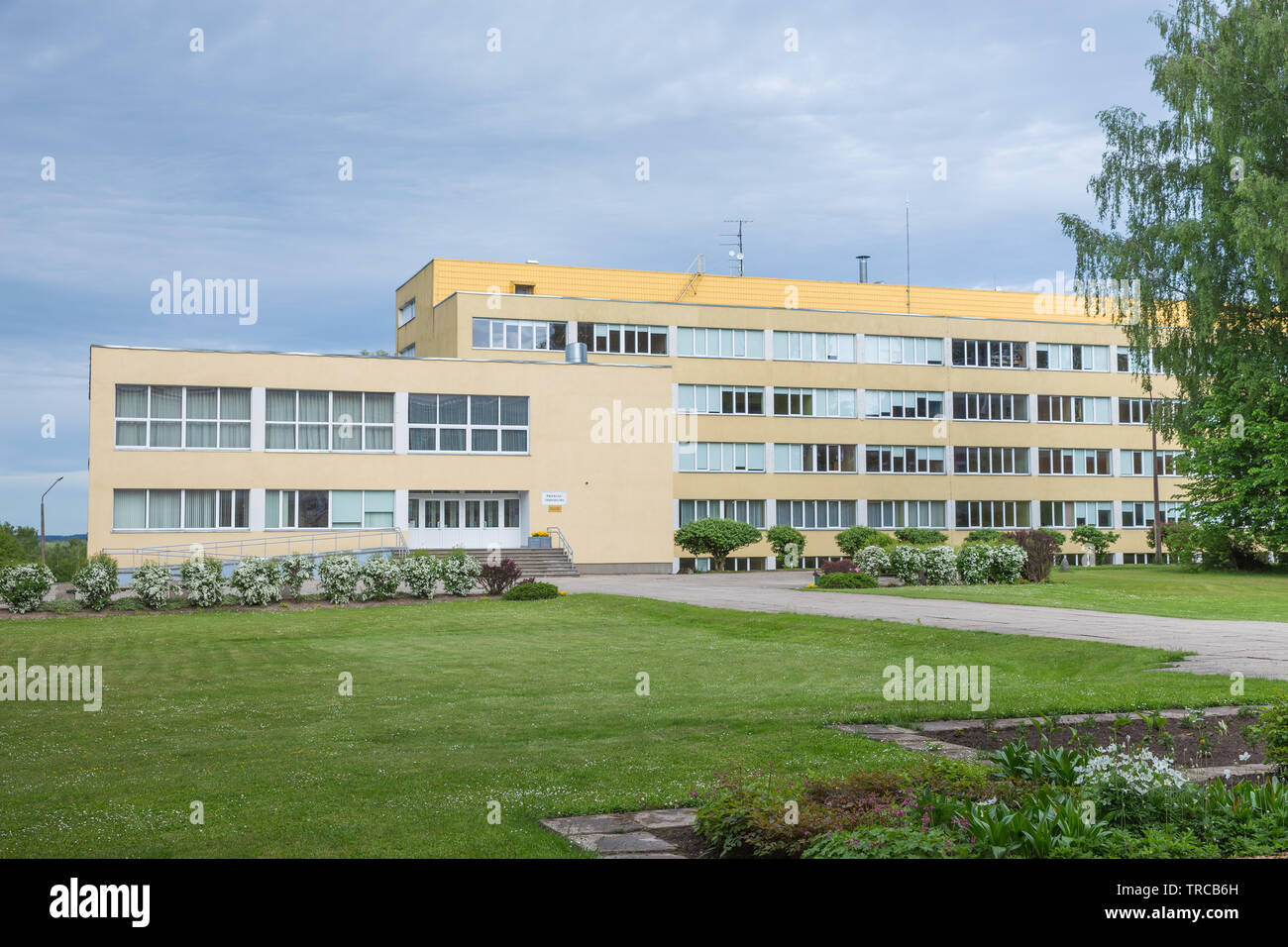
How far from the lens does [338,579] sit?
3008 centimetres

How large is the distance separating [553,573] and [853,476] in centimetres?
2348

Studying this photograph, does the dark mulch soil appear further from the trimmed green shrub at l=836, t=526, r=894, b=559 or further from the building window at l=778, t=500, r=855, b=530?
the building window at l=778, t=500, r=855, b=530

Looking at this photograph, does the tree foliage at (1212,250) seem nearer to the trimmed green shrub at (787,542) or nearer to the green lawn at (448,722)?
the trimmed green shrub at (787,542)

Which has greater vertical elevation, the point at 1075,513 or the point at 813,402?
the point at 813,402

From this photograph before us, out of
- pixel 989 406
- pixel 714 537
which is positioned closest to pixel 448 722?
pixel 714 537

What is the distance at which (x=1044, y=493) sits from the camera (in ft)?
214

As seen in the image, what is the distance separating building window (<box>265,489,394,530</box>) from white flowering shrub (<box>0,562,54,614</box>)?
50.6 feet

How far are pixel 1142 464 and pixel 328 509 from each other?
48.7m

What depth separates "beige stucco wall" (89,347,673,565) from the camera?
41.8 meters

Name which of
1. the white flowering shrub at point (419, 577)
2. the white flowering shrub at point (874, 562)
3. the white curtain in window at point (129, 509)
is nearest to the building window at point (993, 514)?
the white flowering shrub at point (874, 562)

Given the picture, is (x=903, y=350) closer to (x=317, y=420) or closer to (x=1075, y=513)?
(x=1075, y=513)

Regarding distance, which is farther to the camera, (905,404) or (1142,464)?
(1142,464)

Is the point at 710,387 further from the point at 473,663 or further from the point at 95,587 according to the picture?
the point at 473,663

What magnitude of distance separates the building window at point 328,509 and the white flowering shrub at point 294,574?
41.4 ft
